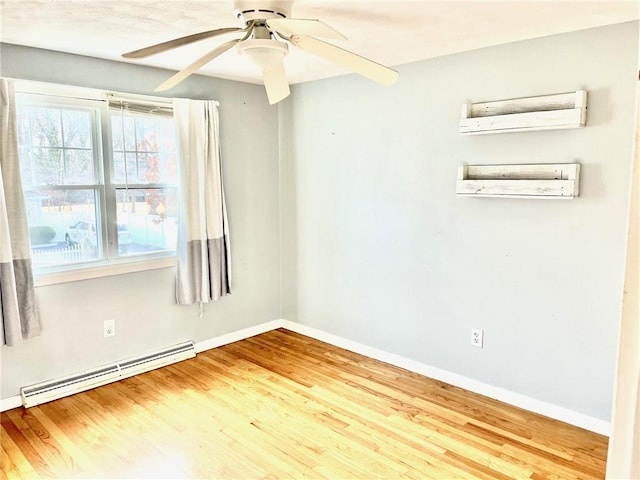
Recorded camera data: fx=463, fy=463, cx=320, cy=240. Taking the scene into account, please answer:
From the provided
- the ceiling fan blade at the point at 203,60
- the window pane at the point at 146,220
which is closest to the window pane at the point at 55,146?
the window pane at the point at 146,220

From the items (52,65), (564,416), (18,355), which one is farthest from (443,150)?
(18,355)

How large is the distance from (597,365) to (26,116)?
3.66 m

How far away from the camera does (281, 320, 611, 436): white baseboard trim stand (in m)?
2.66

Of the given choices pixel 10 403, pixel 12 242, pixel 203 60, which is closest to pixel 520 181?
pixel 203 60

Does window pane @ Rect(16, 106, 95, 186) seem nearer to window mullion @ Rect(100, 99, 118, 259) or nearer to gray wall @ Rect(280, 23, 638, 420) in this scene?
window mullion @ Rect(100, 99, 118, 259)

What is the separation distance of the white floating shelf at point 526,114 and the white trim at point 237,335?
96.3 inches

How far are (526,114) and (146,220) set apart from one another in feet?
8.71

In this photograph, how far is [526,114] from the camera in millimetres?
2617

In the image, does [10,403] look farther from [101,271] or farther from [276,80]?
[276,80]

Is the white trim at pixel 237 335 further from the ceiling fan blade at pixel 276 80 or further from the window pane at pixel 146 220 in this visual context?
the ceiling fan blade at pixel 276 80

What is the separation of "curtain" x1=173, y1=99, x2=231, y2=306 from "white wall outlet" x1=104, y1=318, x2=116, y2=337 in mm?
493

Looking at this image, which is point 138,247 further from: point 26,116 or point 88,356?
point 26,116

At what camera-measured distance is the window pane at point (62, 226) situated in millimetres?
2930

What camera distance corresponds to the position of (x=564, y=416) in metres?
2.73
